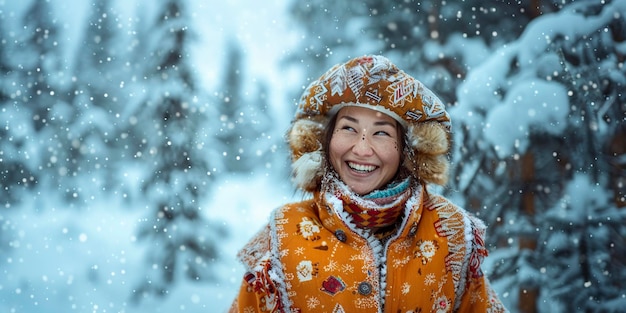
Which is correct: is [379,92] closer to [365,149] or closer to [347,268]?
[365,149]

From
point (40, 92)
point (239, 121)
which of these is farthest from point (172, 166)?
point (40, 92)

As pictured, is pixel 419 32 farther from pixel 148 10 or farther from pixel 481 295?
pixel 481 295

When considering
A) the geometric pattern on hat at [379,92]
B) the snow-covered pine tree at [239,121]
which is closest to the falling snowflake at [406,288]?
the geometric pattern on hat at [379,92]

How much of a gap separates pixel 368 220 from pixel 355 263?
14cm

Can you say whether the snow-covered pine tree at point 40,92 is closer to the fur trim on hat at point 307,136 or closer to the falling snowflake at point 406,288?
the fur trim on hat at point 307,136

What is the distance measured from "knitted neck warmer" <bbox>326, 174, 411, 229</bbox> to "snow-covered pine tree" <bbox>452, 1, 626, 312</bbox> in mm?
2058

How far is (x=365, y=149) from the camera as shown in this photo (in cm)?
182

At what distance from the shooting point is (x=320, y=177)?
1943 millimetres

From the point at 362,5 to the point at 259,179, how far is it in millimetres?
1541

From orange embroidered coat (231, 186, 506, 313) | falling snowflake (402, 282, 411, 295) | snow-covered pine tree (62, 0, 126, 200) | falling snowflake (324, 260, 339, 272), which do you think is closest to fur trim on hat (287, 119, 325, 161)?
orange embroidered coat (231, 186, 506, 313)

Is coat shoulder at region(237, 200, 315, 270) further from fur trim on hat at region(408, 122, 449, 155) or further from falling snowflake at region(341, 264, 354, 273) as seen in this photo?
fur trim on hat at region(408, 122, 449, 155)

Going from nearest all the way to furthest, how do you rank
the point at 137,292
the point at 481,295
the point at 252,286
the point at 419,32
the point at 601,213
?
the point at 252,286 < the point at 481,295 < the point at 601,213 < the point at 419,32 < the point at 137,292

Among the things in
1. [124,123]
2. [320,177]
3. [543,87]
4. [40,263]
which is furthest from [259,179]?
[320,177]

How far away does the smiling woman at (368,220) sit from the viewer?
5.70 ft
